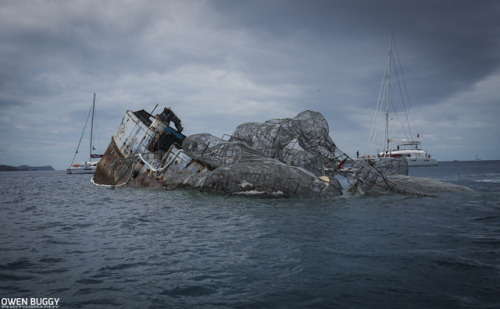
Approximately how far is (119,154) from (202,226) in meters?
12.6

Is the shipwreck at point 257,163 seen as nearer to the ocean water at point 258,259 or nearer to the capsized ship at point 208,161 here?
the capsized ship at point 208,161

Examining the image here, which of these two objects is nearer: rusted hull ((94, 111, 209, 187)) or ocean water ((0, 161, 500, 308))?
ocean water ((0, 161, 500, 308))

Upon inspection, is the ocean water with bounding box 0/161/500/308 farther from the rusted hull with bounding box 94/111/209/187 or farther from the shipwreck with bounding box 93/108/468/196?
the rusted hull with bounding box 94/111/209/187

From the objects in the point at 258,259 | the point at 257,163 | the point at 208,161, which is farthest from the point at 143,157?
the point at 258,259

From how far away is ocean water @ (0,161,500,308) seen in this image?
309 cm

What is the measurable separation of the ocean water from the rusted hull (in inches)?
240

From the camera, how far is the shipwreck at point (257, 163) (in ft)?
34.6

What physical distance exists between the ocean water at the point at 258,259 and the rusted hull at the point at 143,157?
20.0ft

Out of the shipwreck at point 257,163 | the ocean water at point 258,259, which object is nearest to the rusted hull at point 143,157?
the shipwreck at point 257,163

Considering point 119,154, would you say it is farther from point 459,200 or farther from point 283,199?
point 459,200

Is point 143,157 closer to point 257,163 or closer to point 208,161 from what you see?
point 208,161

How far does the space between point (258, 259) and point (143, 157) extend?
1265 cm

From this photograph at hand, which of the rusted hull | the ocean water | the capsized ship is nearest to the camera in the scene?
the ocean water

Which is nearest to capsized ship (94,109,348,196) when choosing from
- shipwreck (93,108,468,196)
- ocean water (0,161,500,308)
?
shipwreck (93,108,468,196)
